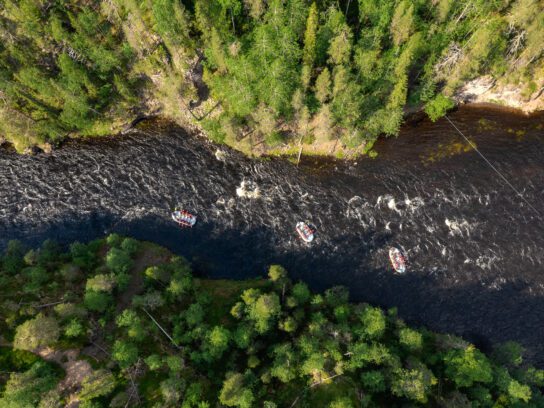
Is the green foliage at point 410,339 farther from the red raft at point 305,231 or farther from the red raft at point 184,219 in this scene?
the red raft at point 184,219

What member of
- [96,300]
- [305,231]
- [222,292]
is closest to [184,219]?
[222,292]

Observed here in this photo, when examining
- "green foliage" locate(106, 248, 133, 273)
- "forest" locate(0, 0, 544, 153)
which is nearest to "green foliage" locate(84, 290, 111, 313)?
"green foliage" locate(106, 248, 133, 273)

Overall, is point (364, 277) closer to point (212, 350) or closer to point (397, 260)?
point (397, 260)

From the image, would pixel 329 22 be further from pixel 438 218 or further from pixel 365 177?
pixel 438 218

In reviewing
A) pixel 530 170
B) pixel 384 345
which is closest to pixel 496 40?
pixel 530 170

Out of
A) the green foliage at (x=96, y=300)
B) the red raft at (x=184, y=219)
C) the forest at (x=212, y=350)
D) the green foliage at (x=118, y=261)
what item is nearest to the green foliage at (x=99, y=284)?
the forest at (x=212, y=350)

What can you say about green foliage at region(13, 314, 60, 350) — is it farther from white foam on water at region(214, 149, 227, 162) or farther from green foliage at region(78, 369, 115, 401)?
white foam on water at region(214, 149, 227, 162)
